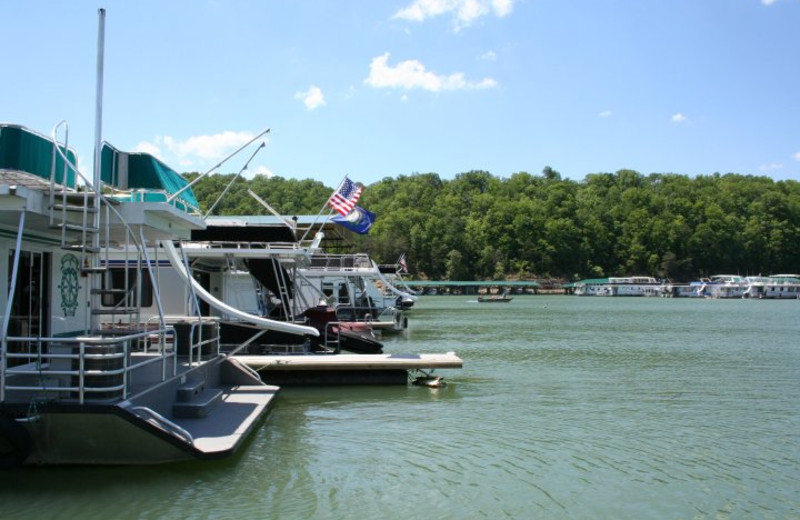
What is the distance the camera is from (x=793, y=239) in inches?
6890

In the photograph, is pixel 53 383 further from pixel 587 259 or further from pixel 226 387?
pixel 587 259

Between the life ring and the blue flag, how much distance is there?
813 inches

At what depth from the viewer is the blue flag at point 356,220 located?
30378mm

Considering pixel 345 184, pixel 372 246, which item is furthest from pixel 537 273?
pixel 345 184

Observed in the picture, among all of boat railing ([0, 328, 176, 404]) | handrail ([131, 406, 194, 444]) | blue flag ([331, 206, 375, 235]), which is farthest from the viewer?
blue flag ([331, 206, 375, 235])

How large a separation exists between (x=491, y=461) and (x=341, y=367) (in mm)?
7441

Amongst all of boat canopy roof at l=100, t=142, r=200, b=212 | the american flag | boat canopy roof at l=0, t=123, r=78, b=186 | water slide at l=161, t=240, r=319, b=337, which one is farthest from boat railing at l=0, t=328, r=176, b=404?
the american flag

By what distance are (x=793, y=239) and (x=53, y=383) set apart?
190 metres

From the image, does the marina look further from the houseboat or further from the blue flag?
the blue flag

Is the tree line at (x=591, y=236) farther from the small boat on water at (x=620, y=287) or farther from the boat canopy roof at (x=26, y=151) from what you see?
the boat canopy roof at (x=26, y=151)

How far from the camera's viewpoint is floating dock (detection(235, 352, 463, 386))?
18344 millimetres

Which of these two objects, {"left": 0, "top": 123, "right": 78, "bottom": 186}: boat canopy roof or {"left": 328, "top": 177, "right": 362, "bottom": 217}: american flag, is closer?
{"left": 0, "top": 123, "right": 78, "bottom": 186}: boat canopy roof

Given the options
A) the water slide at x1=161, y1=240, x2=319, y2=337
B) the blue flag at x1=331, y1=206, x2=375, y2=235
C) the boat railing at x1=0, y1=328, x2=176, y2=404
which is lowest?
the boat railing at x1=0, y1=328, x2=176, y2=404

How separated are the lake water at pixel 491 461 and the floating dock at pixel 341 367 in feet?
1.58
